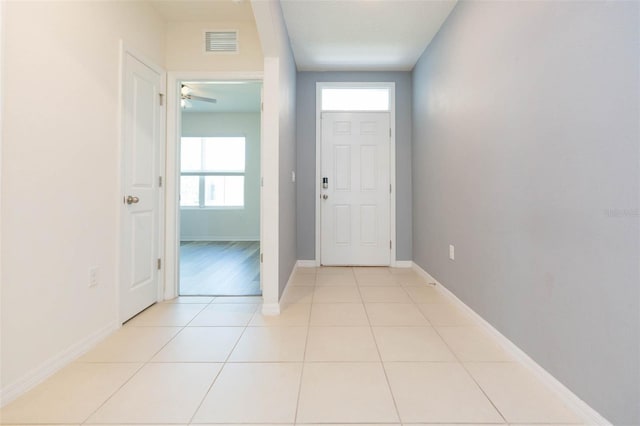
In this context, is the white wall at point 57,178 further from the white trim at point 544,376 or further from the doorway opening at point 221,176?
the doorway opening at point 221,176

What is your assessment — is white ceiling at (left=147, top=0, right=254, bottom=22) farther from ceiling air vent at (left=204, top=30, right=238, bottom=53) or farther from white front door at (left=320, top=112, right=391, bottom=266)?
white front door at (left=320, top=112, right=391, bottom=266)

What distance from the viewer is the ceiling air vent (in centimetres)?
266

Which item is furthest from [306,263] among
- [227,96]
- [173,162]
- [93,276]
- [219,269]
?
[227,96]

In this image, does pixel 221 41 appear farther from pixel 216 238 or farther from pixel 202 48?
pixel 216 238

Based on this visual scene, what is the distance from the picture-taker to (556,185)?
4.44ft

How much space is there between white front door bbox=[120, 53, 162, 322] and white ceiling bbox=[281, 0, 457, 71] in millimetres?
1320

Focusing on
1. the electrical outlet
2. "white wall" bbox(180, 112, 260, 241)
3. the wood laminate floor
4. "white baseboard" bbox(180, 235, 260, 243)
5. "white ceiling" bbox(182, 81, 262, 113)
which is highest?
"white ceiling" bbox(182, 81, 262, 113)

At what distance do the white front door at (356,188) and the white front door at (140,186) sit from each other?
1.92 m

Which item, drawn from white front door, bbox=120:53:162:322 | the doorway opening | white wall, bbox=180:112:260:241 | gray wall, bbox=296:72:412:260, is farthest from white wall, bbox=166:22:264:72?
white wall, bbox=180:112:260:241

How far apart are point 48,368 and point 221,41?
8.57 ft

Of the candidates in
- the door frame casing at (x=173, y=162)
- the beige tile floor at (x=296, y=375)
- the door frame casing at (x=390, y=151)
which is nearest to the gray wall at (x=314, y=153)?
the door frame casing at (x=390, y=151)

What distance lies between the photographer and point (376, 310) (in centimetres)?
234

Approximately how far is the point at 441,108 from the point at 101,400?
10.1ft

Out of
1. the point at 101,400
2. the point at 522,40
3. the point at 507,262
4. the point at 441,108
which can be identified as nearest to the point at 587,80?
the point at 522,40
